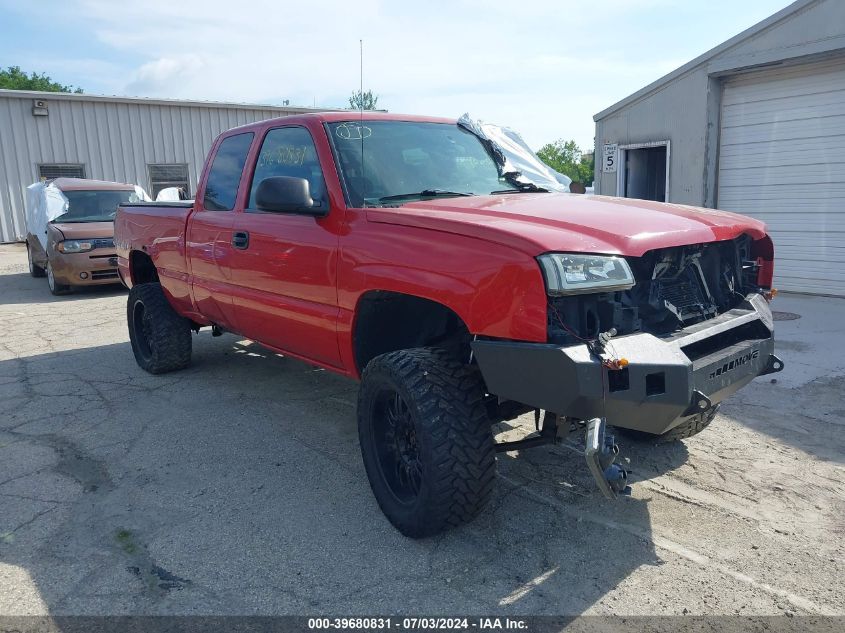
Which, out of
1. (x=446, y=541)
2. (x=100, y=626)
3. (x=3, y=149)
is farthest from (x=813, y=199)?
(x=3, y=149)

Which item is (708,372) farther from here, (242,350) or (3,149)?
(3,149)

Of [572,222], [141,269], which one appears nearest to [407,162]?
[572,222]

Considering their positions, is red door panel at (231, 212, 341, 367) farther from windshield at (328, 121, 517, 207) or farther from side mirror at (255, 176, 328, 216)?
windshield at (328, 121, 517, 207)

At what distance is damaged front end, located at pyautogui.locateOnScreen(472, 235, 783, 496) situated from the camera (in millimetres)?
2533

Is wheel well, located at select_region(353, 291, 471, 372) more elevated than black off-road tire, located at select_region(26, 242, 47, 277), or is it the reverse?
wheel well, located at select_region(353, 291, 471, 372)

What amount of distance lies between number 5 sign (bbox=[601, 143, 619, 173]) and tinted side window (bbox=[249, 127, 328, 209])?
7.85 m

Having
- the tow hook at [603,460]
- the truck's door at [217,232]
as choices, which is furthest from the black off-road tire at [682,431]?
the truck's door at [217,232]

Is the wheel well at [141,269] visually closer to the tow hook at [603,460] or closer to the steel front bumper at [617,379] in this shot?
the steel front bumper at [617,379]

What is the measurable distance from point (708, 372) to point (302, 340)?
230 cm

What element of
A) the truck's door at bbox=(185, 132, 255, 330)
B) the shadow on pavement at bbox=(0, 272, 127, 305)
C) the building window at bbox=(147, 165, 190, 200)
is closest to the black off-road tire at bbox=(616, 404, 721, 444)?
the truck's door at bbox=(185, 132, 255, 330)

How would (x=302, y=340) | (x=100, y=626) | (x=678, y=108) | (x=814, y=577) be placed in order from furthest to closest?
(x=678, y=108)
(x=302, y=340)
(x=814, y=577)
(x=100, y=626)

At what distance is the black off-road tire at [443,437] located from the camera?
2918 millimetres

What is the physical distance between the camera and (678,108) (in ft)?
32.6

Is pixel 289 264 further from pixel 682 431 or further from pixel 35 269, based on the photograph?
pixel 35 269
